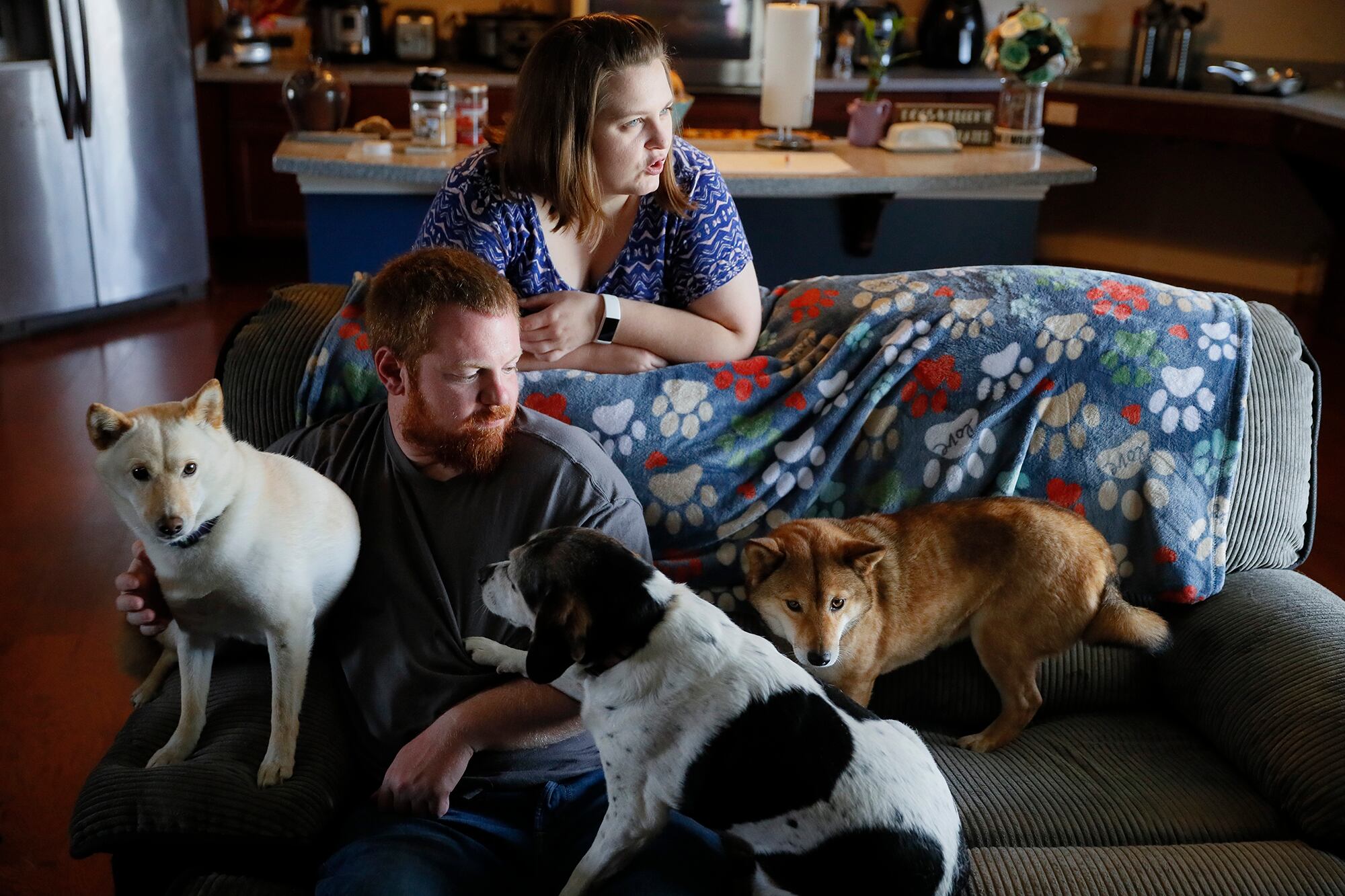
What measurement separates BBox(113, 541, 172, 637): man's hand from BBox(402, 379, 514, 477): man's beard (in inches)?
15.3

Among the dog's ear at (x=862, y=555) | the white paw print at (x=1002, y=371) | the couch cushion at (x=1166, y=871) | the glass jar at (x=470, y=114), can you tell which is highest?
the glass jar at (x=470, y=114)

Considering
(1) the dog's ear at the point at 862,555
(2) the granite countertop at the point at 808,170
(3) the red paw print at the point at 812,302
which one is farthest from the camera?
(2) the granite countertop at the point at 808,170

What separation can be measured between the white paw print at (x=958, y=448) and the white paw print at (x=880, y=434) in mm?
54

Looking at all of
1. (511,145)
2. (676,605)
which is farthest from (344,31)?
(676,605)

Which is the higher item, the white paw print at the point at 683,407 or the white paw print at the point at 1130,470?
the white paw print at the point at 683,407

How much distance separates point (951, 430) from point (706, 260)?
0.52m

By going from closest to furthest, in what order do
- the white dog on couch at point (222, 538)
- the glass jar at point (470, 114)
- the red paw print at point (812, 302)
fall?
the white dog on couch at point (222, 538) → the red paw print at point (812, 302) → the glass jar at point (470, 114)

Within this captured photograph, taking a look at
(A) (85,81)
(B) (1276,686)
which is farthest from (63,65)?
(B) (1276,686)

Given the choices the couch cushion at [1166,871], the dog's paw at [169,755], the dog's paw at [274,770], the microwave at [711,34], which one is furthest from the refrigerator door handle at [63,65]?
the couch cushion at [1166,871]

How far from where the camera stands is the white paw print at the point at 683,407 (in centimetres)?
183

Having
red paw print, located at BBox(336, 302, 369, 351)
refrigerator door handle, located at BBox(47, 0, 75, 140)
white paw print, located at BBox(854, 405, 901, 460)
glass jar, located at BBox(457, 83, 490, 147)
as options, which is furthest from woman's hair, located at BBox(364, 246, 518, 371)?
refrigerator door handle, located at BBox(47, 0, 75, 140)

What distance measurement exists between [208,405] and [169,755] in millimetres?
445

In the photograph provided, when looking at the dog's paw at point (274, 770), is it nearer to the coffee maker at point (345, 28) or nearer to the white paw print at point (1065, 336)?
the white paw print at point (1065, 336)

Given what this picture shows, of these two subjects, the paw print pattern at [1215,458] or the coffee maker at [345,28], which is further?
the coffee maker at [345,28]
